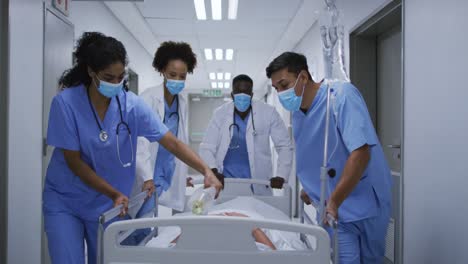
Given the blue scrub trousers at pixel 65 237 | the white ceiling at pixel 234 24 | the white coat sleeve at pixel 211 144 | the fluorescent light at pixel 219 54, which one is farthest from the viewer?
the fluorescent light at pixel 219 54

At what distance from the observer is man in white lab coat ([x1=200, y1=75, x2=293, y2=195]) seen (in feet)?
→ 10.1

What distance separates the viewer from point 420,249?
7.22 ft

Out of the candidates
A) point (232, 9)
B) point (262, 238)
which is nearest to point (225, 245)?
point (262, 238)

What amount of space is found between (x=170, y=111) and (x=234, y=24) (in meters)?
2.69

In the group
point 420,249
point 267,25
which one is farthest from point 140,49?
point 420,249

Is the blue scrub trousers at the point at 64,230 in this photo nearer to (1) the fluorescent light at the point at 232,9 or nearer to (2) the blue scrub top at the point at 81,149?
(2) the blue scrub top at the point at 81,149

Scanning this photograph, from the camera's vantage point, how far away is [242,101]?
10.2 feet

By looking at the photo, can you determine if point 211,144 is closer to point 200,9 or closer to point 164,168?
point 164,168

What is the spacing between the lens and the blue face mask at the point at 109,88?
1722 mm

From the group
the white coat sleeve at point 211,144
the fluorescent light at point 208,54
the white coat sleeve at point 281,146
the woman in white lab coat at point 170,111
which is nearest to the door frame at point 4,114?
the woman in white lab coat at point 170,111

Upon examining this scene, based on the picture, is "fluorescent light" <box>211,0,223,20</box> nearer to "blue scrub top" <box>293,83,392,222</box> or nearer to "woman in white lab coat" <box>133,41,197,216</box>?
"woman in white lab coat" <box>133,41,197,216</box>

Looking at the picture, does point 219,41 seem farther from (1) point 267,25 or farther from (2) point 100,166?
(2) point 100,166

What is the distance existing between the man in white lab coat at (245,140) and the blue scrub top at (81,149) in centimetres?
129

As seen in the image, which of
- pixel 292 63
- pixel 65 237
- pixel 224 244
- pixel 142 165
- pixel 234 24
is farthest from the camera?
pixel 234 24
